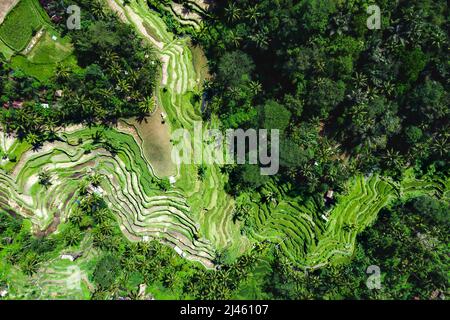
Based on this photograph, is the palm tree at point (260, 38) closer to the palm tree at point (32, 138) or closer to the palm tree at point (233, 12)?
the palm tree at point (233, 12)

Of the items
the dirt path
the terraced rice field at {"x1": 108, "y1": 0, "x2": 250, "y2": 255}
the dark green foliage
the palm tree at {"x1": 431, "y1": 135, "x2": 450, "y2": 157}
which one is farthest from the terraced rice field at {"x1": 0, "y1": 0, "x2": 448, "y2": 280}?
the dirt path

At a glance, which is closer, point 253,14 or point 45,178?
point 253,14

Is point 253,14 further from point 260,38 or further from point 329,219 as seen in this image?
point 329,219

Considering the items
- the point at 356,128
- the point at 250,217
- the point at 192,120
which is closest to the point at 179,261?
the point at 250,217

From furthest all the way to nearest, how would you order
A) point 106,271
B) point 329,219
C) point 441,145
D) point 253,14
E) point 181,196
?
1. point 329,219
2. point 181,196
3. point 441,145
4. point 106,271
5. point 253,14

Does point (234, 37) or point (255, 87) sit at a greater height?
point (234, 37)

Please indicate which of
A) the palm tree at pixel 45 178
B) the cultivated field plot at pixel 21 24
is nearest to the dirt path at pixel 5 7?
the cultivated field plot at pixel 21 24

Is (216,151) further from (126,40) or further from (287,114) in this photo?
(126,40)

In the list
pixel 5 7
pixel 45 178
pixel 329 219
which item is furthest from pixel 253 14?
pixel 45 178
